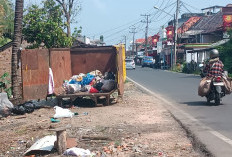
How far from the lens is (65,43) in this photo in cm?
2053

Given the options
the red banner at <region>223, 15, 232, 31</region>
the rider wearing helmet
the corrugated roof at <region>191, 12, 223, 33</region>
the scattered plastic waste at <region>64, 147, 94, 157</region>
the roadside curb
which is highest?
the corrugated roof at <region>191, 12, 223, 33</region>

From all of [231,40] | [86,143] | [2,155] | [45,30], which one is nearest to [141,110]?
[86,143]

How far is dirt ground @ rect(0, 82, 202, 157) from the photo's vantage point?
6.59 metres

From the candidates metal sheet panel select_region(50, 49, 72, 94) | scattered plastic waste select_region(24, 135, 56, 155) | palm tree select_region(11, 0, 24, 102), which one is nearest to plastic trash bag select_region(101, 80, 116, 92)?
metal sheet panel select_region(50, 49, 72, 94)

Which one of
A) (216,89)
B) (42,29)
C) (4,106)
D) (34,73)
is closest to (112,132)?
(4,106)

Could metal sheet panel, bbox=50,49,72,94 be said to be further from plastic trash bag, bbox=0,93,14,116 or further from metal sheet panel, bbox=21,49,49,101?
plastic trash bag, bbox=0,93,14,116

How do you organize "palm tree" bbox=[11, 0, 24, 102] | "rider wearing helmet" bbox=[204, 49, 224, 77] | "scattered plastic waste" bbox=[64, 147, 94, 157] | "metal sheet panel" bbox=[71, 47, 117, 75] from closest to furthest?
"scattered plastic waste" bbox=[64, 147, 94, 157], "rider wearing helmet" bbox=[204, 49, 224, 77], "palm tree" bbox=[11, 0, 24, 102], "metal sheet panel" bbox=[71, 47, 117, 75]

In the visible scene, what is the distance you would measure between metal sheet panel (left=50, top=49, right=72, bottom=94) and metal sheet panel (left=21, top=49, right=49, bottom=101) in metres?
0.28

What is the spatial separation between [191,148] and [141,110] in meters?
4.89

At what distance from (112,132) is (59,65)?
5.94 meters

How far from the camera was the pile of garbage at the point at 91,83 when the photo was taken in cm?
1294

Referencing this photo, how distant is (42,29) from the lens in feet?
63.8

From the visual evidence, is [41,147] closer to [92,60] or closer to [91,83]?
[91,83]

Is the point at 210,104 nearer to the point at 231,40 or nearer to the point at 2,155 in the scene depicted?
the point at 2,155
